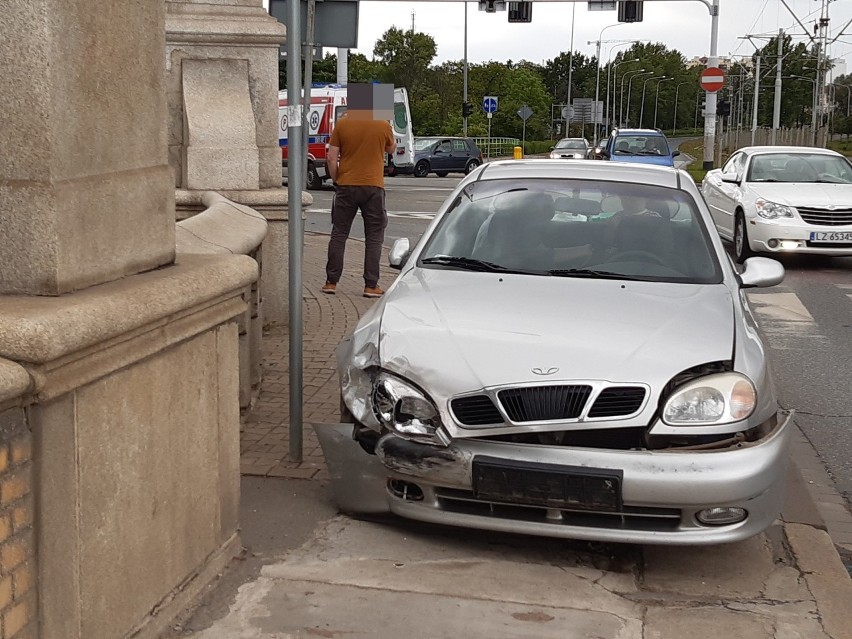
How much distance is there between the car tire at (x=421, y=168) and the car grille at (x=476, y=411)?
1497 inches

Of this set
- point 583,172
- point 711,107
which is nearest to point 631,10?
point 711,107

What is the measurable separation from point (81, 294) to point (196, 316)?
22.8 inches

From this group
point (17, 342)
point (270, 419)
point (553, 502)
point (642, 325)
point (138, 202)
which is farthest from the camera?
point (270, 419)

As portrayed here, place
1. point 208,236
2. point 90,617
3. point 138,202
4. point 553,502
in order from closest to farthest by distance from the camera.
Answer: point 90,617
point 138,202
point 553,502
point 208,236

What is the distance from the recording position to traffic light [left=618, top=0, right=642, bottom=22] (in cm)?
3531

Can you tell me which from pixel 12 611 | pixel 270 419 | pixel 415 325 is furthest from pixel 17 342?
pixel 270 419

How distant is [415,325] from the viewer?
15.5 ft

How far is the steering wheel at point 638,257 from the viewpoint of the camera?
18.5ft

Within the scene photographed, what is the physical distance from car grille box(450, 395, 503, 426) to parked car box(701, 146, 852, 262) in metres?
9.67

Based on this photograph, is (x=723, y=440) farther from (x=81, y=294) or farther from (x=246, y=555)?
(x=81, y=294)

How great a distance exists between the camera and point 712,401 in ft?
14.1

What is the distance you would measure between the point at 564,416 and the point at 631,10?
1304 inches

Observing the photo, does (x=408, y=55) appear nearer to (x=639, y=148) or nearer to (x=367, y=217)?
(x=639, y=148)

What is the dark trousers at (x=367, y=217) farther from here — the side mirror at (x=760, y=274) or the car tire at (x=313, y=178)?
the car tire at (x=313, y=178)
